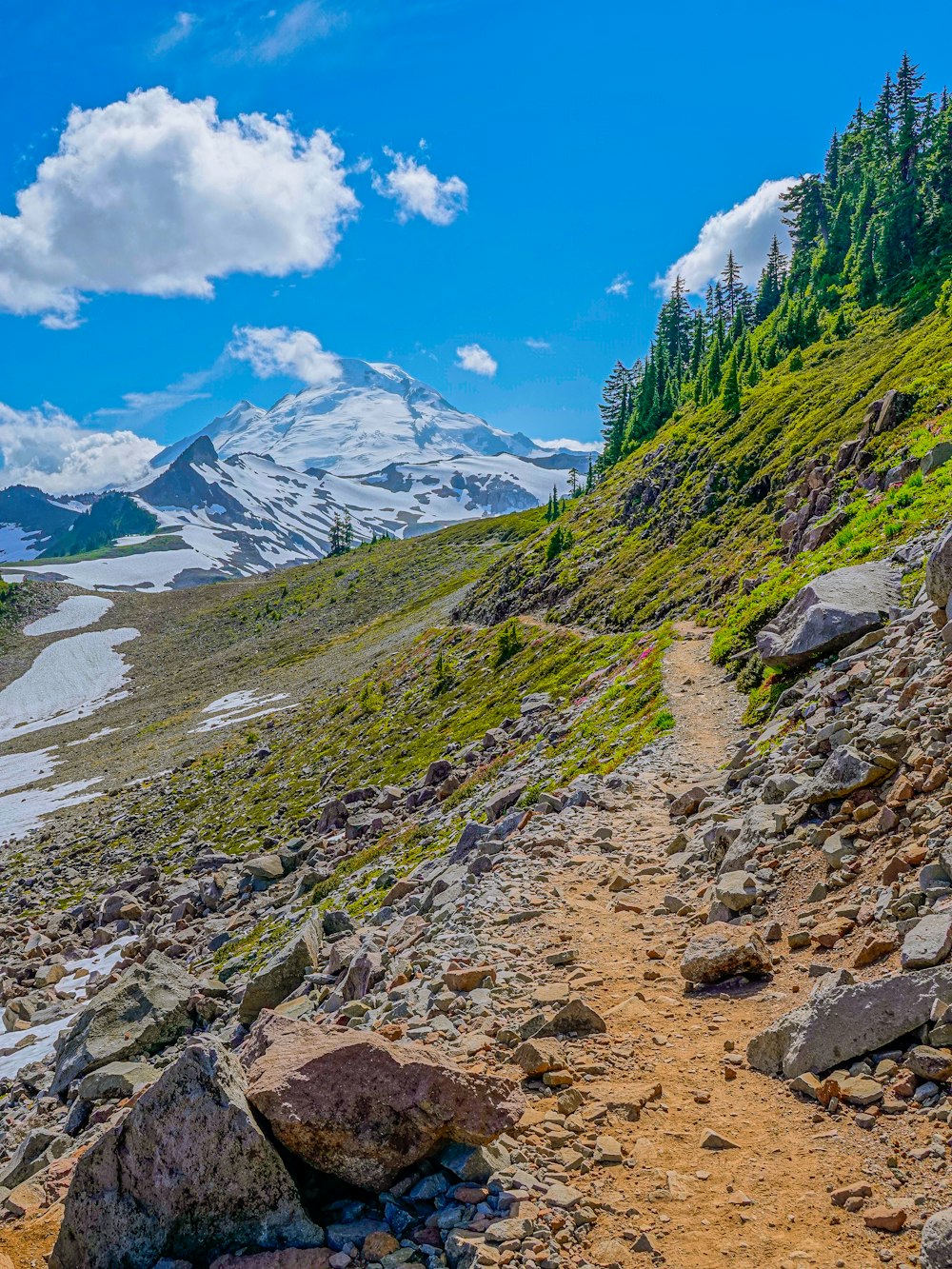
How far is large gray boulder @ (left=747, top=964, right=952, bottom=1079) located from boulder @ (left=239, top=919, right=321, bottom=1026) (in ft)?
41.3

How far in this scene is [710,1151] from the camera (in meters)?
7.33

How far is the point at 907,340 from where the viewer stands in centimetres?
7131

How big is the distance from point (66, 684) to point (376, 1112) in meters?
157

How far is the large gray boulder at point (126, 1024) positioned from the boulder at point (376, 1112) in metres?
14.3

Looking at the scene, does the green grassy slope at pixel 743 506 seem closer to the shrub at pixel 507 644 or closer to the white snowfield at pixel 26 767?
the shrub at pixel 507 644

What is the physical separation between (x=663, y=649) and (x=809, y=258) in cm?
11954

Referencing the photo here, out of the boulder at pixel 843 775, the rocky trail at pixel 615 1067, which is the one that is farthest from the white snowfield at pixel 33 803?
the boulder at pixel 843 775

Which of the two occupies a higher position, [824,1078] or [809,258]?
[809,258]

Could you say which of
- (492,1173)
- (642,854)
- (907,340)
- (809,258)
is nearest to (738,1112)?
(492,1173)

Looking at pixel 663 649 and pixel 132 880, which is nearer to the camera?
pixel 663 649

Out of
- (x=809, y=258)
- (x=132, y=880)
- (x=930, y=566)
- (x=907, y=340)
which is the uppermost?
(x=809, y=258)

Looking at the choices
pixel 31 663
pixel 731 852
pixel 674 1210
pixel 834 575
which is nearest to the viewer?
pixel 674 1210

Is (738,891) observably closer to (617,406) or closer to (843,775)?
(843,775)

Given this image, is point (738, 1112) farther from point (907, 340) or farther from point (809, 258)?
point (809, 258)
